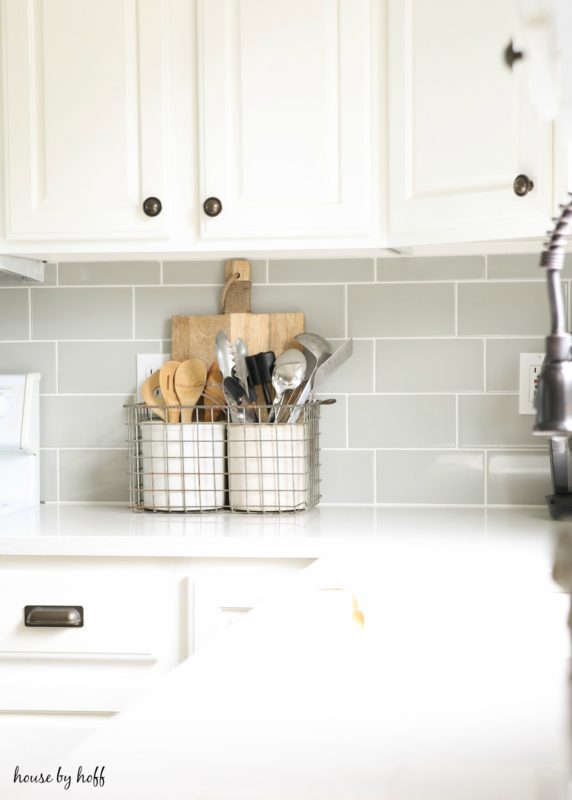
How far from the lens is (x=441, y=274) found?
221 centimetres

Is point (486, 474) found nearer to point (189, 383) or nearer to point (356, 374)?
point (356, 374)

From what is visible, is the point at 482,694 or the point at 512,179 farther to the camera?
the point at 512,179

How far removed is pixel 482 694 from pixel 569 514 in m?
1.34

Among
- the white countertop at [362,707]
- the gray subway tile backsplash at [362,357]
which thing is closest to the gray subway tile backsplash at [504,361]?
the gray subway tile backsplash at [362,357]

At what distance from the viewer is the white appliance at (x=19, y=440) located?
86.4 inches

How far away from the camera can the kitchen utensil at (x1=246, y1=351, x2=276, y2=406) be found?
208 cm

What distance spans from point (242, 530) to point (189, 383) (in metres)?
0.41

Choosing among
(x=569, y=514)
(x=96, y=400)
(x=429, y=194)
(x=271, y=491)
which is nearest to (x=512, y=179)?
(x=429, y=194)

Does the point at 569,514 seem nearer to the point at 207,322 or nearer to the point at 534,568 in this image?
the point at 534,568

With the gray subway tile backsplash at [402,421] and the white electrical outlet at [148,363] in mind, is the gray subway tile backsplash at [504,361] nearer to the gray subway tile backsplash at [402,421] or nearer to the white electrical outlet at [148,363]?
the gray subway tile backsplash at [402,421]

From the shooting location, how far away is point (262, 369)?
6.82ft

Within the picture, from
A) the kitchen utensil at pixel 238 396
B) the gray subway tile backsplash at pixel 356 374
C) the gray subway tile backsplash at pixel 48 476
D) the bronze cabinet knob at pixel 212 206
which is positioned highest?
the bronze cabinet knob at pixel 212 206

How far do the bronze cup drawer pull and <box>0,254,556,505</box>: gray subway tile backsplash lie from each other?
0.58 meters

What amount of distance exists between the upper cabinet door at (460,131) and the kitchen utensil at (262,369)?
0.37 m
